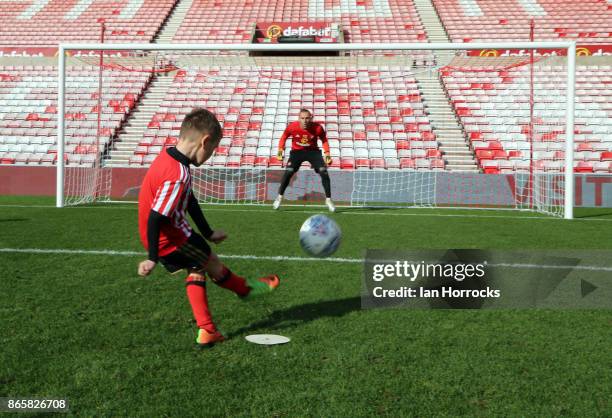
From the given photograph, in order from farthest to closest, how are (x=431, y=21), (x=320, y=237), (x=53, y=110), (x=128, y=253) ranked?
(x=431, y=21), (x=53, y=110), (x=128, y=253), (x=320, y=237)

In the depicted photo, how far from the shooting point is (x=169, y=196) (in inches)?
110

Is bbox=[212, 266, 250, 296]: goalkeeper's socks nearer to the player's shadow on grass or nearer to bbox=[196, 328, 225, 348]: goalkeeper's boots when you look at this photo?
the player's shadow on grass

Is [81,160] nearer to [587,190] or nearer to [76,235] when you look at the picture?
[76,235]

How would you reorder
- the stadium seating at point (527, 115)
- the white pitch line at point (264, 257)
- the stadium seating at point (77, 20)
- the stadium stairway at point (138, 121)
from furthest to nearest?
the stadium seating at point (77, 20)
the stadium stairway at point (138, 121)
the stadium seating at point (527, 115)
the white pitch line at point (264, 257)

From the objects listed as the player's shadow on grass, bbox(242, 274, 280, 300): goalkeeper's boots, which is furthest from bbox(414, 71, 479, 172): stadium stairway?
bbox(242, 274, 280, 300): goalkeeper's boots

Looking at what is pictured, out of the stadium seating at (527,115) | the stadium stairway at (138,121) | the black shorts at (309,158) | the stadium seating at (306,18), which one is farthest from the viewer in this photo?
the stadium seating at (306,18)

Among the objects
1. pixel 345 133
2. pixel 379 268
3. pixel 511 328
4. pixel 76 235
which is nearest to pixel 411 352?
pixel 511 328

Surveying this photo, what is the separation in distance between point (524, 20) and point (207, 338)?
23109 mm

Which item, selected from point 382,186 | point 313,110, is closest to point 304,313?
point 382,186

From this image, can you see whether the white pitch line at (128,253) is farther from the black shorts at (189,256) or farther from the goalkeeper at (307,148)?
the goalkeeper at (307,148)

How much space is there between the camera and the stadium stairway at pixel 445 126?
15234 mm

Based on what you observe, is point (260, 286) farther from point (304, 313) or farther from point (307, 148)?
point (307, 148)

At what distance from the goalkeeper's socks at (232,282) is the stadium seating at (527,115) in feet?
39.3

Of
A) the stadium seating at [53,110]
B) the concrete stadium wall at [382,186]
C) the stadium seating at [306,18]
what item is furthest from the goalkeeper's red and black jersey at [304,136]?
the stadium seating at [306,18]
